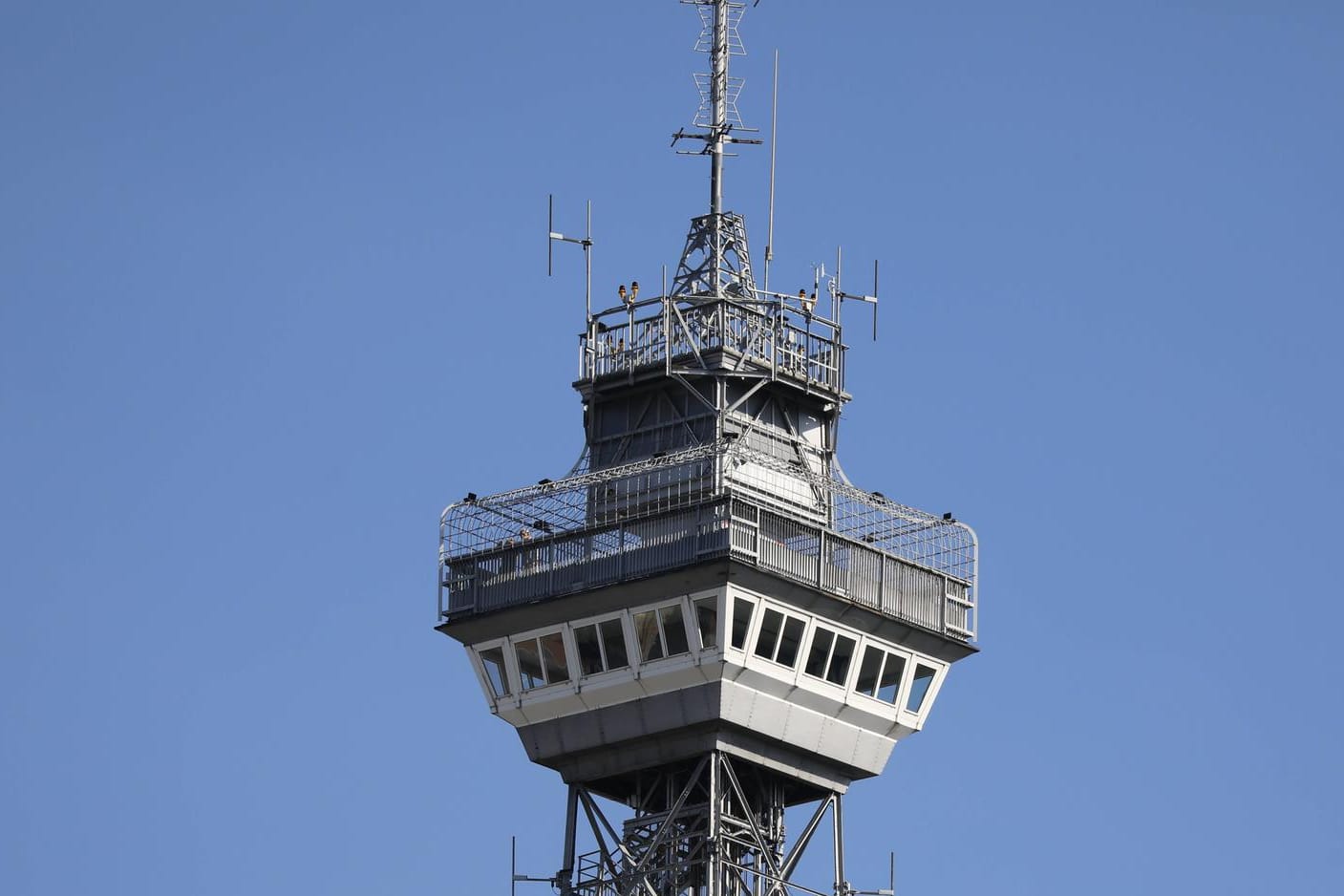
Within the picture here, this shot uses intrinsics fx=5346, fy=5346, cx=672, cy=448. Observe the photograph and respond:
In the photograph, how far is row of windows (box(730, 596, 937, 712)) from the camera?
191375 millimetres

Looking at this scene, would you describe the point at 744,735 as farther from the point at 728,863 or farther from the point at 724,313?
the point at 724,313

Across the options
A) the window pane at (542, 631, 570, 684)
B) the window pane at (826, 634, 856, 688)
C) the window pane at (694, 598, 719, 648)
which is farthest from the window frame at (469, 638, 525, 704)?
the window pane at (826, 634, 856, 688)

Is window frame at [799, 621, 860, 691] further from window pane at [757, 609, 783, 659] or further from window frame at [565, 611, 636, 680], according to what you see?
window frame at [565, 611, 636, 680]

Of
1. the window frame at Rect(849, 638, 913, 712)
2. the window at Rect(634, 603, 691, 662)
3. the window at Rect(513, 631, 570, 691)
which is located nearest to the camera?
the window at Rect(634, 603, 691, 662)

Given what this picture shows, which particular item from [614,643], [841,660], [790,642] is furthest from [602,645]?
[841,660]

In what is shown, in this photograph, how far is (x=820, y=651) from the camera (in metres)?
194

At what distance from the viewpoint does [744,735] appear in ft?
632

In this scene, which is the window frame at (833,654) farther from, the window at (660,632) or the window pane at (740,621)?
the window at (660,632)

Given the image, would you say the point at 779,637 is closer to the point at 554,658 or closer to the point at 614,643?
the point at 614,643

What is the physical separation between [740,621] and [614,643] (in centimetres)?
526

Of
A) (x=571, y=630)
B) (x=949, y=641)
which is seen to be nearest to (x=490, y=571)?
(x=571, y=630)

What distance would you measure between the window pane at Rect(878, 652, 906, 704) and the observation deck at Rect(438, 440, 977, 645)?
1607mm

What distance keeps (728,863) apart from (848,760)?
20.3 feet

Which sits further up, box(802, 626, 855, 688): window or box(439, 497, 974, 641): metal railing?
box(439, 497, 974, 641): metal railing
